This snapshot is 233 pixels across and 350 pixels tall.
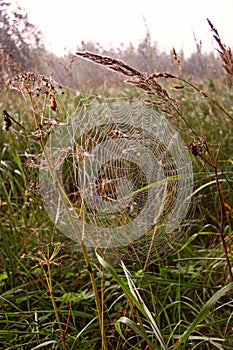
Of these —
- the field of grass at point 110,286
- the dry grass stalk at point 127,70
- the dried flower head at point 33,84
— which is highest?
the dry grass stalk at point 127,70

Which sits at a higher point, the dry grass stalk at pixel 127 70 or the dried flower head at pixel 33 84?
the dry grass stalk at pixel 127 70

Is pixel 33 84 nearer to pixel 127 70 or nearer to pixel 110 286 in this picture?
pixel 127 70

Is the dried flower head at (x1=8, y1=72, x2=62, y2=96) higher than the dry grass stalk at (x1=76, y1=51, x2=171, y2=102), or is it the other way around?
the dry grass stalk at (x1=76, y1=51, x2=171, y2=102)

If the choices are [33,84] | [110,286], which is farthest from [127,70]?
[110,286]

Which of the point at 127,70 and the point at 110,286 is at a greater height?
the point at 127,70

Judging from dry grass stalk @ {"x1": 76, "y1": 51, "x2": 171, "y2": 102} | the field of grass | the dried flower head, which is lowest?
the field of grass

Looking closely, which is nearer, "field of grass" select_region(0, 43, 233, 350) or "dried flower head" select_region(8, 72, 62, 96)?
"dried flower head" select_region(8, 72, 62, 96)

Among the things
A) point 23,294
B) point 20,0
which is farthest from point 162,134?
point 20,0

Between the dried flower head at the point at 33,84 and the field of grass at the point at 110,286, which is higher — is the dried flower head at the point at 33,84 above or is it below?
above

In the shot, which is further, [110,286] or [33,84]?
[110,286]

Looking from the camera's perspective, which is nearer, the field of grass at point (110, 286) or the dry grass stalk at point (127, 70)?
the dry grass stalk at point (127, 70)

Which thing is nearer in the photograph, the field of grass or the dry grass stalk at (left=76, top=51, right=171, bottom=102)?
the dry grass stalk at (left=76, top=51, right=171, bottom=102)
